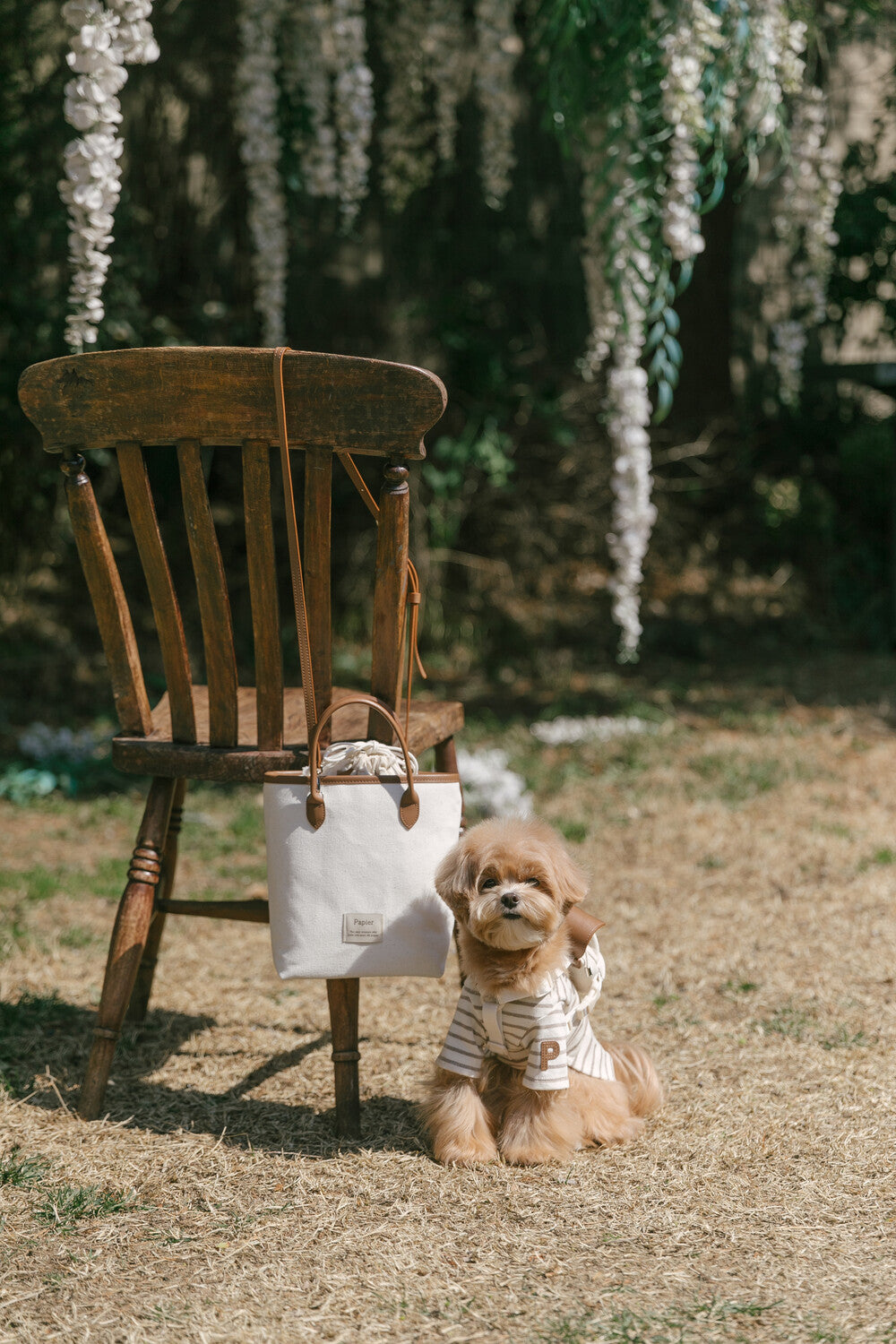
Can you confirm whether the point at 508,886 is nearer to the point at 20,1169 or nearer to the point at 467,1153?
the point at 467,1153

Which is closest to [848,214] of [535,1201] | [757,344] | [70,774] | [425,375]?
[757,344]

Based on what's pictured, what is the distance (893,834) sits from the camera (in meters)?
3.96

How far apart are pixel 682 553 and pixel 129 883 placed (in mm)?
5672

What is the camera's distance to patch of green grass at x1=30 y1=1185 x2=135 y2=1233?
72.8 inches

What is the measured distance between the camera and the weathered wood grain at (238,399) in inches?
77.7

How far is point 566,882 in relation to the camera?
6.61ft

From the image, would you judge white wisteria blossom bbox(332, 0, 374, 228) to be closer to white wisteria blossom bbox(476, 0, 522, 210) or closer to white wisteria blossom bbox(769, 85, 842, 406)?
white wisteria blossom bbox(476, 0, 522, 210)

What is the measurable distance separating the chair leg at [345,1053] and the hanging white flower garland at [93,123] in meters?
1.43

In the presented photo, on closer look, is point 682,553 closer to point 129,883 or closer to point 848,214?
point 848,214

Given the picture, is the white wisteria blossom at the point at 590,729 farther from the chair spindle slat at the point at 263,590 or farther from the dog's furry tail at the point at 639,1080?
the chair spindle slat at the point at 263,590

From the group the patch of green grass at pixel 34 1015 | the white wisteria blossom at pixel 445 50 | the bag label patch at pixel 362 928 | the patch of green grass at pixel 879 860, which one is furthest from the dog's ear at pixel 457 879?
the white wisteria blossom at pixel 445 50

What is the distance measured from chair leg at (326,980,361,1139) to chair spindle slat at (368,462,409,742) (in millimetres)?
445

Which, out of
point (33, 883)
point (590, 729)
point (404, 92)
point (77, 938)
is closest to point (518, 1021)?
point (77, 938)

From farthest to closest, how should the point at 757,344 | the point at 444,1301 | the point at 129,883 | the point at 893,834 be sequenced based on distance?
1. the point at 757,344
2. the point at 893,834
3. the point at 129,883
4. the point at 444,1301
